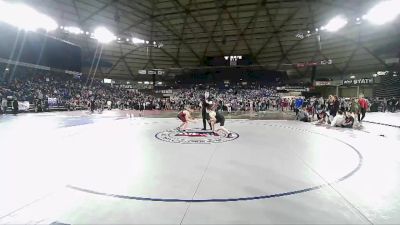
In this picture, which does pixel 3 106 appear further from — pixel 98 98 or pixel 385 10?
pixel 385 10

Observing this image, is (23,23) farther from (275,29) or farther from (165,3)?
(275,29)

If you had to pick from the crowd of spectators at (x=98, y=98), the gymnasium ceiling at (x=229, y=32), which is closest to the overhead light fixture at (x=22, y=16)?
the gymnasium ceiling at (x=229, y=32)

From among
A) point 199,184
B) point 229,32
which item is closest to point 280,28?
point 229,32

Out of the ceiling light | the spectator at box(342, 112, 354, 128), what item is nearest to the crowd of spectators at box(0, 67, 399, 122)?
the spectator at box(342, 112, 354, 128)

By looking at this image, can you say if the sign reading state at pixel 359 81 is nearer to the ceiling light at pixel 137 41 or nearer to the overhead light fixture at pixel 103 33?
the ceiling light at pixel 137 41

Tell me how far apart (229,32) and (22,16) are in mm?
25135

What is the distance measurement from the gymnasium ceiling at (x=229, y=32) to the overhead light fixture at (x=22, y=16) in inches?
39.6

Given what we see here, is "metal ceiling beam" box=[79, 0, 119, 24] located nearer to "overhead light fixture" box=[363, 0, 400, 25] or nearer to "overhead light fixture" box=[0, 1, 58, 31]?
Answer: "overhead light fixture" box=[0, 1, 58, 31]

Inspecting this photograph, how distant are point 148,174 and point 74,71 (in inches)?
1455

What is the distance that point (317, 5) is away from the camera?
30.2 metres

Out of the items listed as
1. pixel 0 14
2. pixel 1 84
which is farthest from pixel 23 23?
pixel 1 84

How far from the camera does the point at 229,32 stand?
1505 inches

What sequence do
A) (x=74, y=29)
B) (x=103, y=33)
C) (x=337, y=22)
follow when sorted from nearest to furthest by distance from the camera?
(x=337, y=22) < (x=74, y=29) < (x=103, y=33)

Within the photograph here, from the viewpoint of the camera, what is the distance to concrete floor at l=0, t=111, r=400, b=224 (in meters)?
3.06
